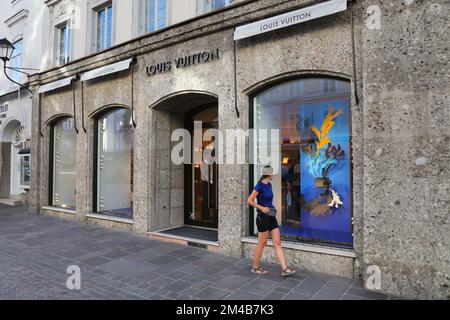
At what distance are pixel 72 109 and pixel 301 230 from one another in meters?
8.10

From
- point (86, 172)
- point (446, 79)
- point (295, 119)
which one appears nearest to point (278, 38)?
point (295, 119)

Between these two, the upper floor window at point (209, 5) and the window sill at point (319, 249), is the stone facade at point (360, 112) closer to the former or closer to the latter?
the window sill at point (319, 249)

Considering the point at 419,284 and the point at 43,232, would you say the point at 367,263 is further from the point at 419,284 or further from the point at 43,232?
the point at 43,232

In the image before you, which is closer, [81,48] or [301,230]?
[301,230]

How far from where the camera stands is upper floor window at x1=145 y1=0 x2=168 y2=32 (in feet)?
27.9

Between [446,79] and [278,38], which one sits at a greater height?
[278,38]

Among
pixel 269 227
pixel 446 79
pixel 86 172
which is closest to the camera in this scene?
pixel 446 79

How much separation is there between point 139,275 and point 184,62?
458cm

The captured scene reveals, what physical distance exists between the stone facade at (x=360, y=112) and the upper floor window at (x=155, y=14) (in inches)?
36.7

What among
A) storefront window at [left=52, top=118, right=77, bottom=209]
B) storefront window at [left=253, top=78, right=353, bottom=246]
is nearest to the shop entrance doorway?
storefront window at [left=253, top=78, right=353, bottom=246]

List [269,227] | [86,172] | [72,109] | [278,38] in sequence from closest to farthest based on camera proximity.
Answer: [269,227]
[278,38]
[86,172]
[72,109]

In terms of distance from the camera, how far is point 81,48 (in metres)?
10.4

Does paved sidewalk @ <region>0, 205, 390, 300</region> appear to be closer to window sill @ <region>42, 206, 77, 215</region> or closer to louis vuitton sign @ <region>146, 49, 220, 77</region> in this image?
window sill @ <region>42, 206, 77, 215</region>

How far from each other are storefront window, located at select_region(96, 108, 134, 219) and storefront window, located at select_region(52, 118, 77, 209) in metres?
1.51
